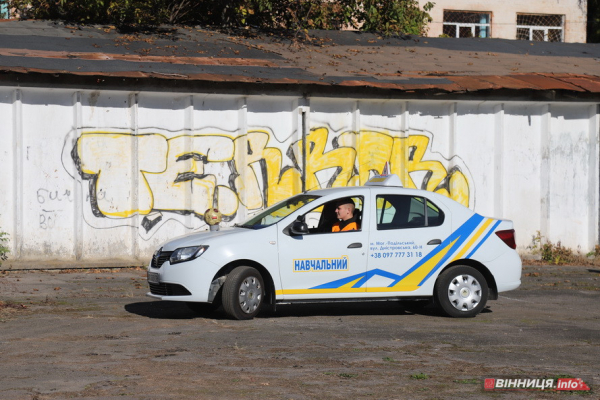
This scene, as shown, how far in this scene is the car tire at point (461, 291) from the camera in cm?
1109

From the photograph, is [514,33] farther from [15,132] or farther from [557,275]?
[15,132]

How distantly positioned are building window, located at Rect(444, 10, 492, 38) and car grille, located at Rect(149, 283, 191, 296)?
95.0 feet

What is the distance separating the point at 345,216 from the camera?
11109 mm

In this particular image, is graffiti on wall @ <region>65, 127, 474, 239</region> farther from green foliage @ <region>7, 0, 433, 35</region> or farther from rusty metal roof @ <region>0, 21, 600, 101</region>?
green foliage @ <region>7, 0, 433, 35</region>

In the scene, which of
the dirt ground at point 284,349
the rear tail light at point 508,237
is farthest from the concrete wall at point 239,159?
the rear tail light at point 508,237

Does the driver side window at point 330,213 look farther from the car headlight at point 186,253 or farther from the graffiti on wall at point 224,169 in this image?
the graffiti on wall at point 224,169

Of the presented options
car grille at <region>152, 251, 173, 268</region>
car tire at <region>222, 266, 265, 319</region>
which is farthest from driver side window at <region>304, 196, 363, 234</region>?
car grille at <region>152, 251, 173, 268</region>

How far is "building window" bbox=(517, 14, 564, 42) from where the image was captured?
38000mm

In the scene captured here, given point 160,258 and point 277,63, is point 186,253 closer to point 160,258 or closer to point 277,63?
point 160,258

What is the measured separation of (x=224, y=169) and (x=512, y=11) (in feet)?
79.2

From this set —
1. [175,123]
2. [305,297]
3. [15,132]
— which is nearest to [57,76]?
[15,132]

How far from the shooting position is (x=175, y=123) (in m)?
16.8

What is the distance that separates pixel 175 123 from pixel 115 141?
46.9 inches

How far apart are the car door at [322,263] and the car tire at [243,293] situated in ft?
0.92
